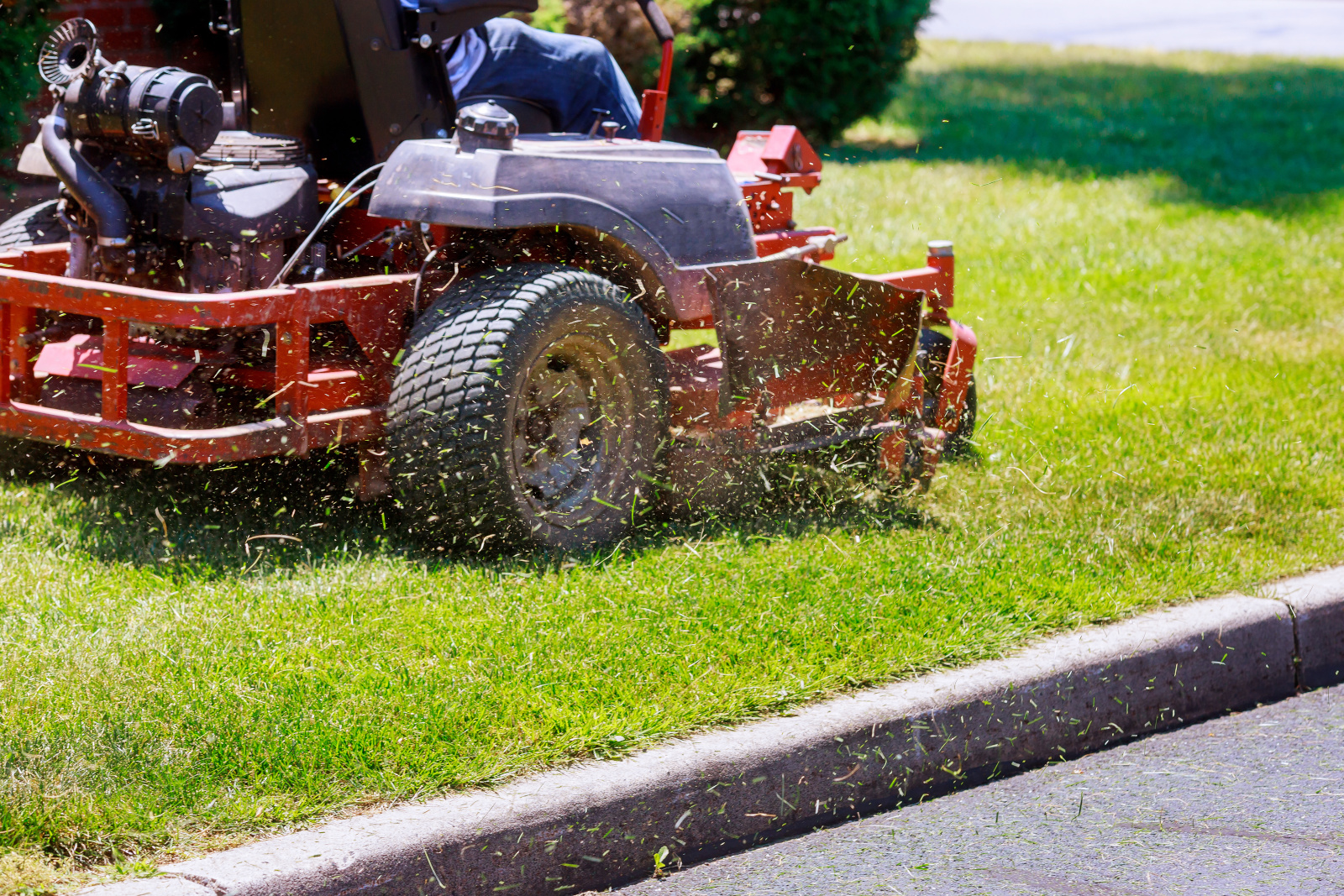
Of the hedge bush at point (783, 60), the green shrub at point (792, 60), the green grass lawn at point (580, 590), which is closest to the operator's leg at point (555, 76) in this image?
the green grass lawn at point (580, 590)

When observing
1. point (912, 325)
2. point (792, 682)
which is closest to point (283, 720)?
point (792, 682)

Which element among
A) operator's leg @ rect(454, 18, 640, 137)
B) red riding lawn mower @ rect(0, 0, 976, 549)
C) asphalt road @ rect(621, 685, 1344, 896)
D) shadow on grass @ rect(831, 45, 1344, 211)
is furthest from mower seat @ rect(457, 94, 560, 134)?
shadow on grass @ rect(831, 45, 1344, 211)

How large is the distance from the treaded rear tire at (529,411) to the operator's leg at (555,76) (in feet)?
3.31

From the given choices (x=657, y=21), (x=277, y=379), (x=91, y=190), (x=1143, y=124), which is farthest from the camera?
(x=1143, y=124)

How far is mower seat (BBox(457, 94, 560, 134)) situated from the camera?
4.97 metres

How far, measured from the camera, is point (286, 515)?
4.47 m

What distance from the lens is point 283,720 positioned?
3.14 meters

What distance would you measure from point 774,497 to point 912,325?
69cm

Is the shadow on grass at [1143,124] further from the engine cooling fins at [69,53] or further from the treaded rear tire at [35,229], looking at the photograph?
the engine cooling fins at [69,53]

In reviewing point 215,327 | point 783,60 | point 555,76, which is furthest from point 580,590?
point 783,60

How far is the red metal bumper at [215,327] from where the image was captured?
12.4 ft

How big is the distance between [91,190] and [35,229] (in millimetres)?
874

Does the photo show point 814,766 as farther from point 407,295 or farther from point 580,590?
point 407,295

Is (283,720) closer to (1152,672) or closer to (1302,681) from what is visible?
(1152,672)
